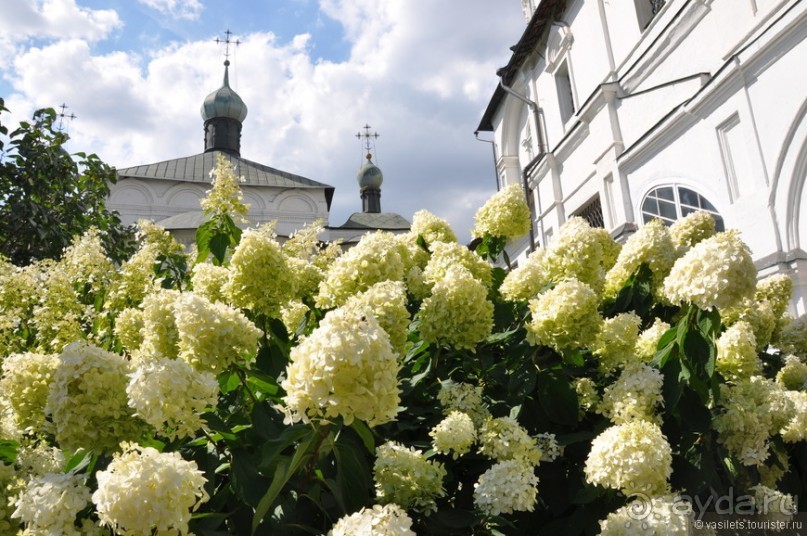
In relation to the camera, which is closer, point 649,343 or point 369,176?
point 649,343

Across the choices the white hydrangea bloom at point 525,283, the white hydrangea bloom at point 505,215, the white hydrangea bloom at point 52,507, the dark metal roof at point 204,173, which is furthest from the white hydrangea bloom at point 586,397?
the dark metal roof at point 204,173

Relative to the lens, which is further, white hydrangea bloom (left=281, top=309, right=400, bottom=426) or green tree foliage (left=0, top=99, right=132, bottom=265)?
green tree foliage (left=0, top=99, right=132, bottom=265)

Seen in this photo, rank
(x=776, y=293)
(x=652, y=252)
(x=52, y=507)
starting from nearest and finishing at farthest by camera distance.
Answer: (x=52, y=507), (x=652, y=252), (x=776, y=293)

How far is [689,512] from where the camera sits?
1.51 metres

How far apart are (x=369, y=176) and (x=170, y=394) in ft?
146

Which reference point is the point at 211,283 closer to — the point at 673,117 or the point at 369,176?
the point at 673,117

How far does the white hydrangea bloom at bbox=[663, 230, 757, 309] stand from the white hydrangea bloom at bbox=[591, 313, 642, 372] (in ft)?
0.73

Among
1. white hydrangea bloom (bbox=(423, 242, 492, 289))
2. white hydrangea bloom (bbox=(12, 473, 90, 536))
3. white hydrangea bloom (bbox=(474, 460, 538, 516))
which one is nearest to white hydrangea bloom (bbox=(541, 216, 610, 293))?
white hydrangea bloom (bbox=(423, 242, 492, 289))

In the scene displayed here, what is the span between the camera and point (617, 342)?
6.63 ft

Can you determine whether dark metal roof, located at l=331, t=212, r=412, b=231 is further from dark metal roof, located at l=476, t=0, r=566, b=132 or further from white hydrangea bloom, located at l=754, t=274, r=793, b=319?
white hydrangea bloom, located at l=754, t=274, r=793, b=319

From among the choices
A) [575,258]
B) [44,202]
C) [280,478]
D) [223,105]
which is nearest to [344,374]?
[280,478]

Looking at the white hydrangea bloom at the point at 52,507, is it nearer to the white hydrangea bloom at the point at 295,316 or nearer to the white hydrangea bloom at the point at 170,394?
the white hydrangea bloom at the point at 170,394

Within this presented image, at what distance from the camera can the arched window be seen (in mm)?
7258

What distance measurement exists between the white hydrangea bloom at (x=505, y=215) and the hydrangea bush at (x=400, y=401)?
18.6 inches
